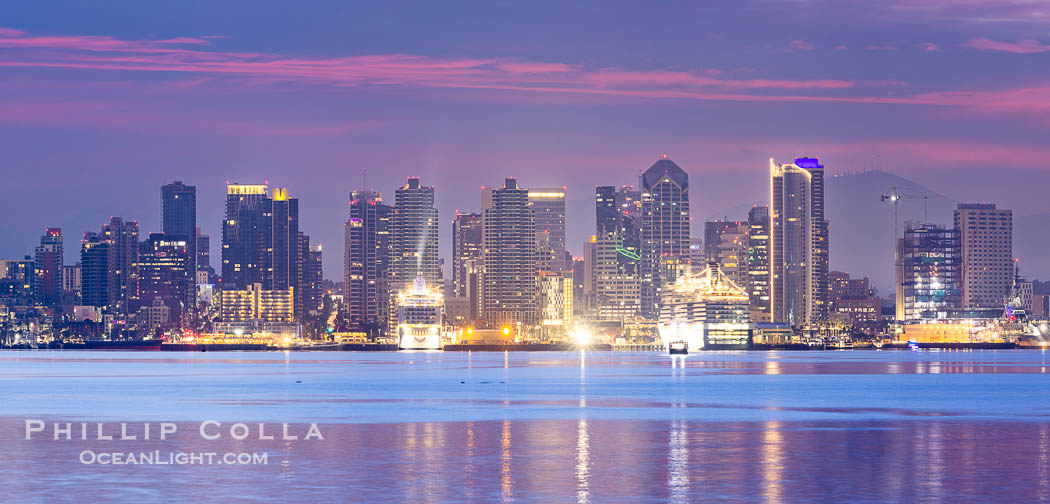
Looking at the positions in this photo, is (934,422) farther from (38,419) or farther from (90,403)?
(90,403)

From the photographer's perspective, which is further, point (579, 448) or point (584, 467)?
point (579, 448)

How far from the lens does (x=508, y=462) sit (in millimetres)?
46594

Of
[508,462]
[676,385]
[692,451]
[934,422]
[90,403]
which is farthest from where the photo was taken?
[676,385]

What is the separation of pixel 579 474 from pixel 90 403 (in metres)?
51.7

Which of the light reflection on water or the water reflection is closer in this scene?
the water reflection

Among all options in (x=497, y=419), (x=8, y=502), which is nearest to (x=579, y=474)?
(x=8, y=502)

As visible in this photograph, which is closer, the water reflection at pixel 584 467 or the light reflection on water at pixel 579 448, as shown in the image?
the water reflection at pixel 584 467

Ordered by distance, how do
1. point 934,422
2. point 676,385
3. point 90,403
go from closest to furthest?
point 934,422 < point 90,403 < point 676,385

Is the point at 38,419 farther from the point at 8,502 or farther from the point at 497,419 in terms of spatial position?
the point at 8,502

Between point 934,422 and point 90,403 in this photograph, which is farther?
point 90,403

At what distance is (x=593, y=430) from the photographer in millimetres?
61062

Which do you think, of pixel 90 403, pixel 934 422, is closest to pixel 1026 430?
pixel 934 422

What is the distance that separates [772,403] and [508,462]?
1680 inches

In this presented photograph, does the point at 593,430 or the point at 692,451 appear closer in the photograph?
the point at 692,451
